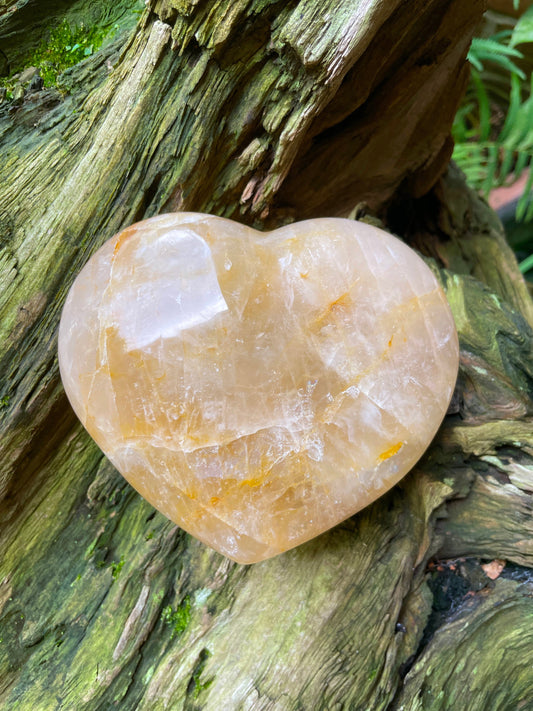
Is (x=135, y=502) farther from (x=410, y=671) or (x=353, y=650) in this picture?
(x=410, y=671)

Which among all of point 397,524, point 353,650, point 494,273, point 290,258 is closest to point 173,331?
point 290,258

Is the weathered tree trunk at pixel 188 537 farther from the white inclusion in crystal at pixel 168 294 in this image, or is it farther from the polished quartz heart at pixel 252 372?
the white inclusion in crystal at pixel 168 294

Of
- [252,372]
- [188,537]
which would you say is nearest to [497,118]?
[252,372]

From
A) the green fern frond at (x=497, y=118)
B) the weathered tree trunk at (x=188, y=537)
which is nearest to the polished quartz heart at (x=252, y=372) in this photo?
the weathered tree trunk at (x=188, y=537)

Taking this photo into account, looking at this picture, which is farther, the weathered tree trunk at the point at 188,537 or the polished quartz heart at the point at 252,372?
the weathered tree trunk at the point at 188,537

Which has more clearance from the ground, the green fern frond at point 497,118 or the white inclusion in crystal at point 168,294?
the white inclusion in crystal at point 168,294
